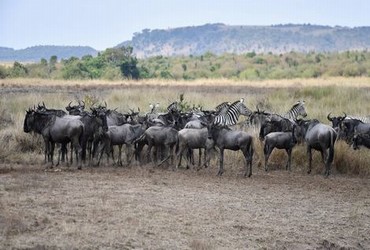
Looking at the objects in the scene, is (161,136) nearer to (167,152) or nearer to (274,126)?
(167,152)

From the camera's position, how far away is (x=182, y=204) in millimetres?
12016

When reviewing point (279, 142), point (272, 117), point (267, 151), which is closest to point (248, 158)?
point (267, 151)

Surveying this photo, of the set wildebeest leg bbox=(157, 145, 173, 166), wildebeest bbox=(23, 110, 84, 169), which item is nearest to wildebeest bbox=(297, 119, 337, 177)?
wildebeest leg bbox=(157, 145, 173, 166)

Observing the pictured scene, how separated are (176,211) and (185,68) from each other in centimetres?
5925

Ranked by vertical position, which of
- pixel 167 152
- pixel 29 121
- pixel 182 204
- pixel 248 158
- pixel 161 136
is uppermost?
pixel 29 121

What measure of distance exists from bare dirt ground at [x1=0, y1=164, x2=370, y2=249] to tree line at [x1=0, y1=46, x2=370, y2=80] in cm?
3597

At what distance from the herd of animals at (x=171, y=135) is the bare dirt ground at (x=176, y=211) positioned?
948 mm

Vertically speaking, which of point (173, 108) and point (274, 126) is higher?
point (173, 108)

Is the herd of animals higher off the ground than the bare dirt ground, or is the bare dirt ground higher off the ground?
the herd of animals

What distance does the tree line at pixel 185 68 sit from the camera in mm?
53281

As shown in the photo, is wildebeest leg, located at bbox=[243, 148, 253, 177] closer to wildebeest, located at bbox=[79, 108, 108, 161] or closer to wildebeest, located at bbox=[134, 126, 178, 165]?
wildebeest, located at bbox=[134, 126, 178, 165]

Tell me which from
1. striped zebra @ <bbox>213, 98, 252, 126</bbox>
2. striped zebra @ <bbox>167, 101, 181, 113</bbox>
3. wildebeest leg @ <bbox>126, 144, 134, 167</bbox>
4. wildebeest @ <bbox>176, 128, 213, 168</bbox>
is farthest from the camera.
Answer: striped zebra @ <bbox>213, 98, 252, 126</bbox>

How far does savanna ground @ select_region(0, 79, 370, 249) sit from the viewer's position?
985 centimetres

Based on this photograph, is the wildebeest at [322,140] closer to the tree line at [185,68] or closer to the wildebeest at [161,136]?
the wildebeest at [161,136]
